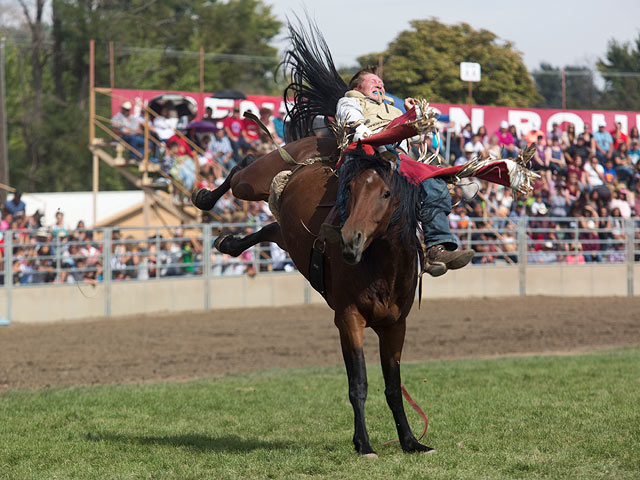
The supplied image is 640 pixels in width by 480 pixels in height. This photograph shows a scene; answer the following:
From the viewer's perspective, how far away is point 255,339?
1399 centimetres

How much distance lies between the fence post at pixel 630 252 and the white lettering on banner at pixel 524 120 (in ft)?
15.3

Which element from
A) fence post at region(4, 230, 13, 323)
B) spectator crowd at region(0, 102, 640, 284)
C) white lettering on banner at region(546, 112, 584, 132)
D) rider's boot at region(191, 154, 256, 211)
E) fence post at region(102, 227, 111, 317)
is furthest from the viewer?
white lettering on banner at region(546, 112, 584, 132)

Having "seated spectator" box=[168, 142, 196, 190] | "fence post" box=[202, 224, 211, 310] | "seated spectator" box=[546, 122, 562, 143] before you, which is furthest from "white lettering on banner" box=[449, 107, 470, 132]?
"fence post" box=[202, 224, 211, 310]

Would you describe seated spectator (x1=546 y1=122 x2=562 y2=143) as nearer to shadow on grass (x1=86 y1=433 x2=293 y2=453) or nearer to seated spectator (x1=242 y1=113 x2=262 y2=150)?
seated spectator (x1=242 y1=113 x2=262 y2=150)

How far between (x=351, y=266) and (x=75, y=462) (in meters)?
2.26

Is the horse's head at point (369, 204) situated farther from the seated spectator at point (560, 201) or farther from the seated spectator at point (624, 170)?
the seated spectator at point (624, 170)

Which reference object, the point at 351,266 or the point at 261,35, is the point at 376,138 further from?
the point at 261,35

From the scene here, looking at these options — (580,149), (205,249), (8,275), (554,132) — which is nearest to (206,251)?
(205,249)

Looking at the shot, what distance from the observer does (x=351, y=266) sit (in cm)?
555

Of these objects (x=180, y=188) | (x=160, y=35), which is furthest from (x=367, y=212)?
(x=160, y=35)

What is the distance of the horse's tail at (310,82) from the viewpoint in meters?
6.95

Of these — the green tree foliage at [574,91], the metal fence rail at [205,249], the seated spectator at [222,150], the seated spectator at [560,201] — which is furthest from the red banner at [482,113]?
the green tree foliage at [574,91]

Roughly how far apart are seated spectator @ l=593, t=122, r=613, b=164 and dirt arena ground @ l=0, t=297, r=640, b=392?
6411 millimetres

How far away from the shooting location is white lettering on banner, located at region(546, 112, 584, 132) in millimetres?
24766
